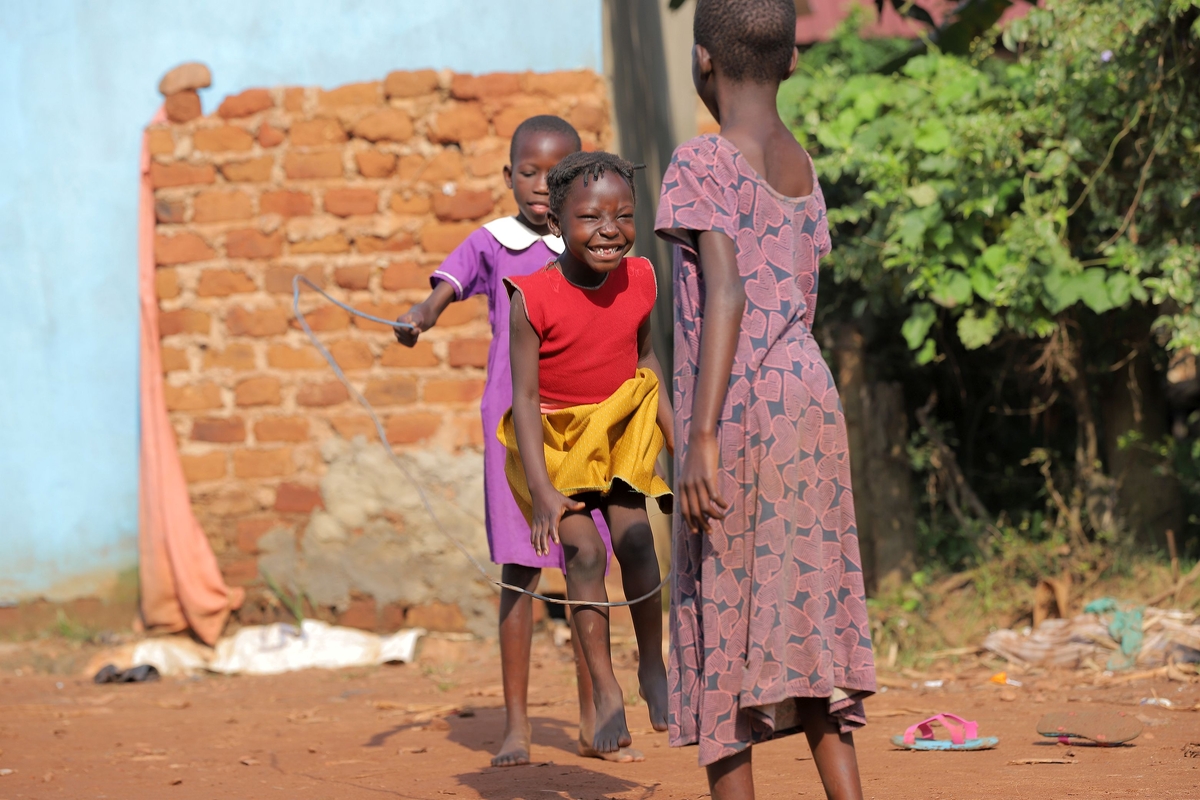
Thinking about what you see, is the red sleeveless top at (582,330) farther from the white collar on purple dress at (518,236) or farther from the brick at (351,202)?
the brick at (351,202)

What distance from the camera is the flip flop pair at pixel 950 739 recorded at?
371cm

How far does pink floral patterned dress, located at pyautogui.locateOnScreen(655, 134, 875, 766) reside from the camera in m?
2.38

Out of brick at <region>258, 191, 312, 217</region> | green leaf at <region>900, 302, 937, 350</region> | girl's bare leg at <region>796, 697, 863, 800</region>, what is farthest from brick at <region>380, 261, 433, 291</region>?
girl's bare leg at <region>796, 697, 863, 800</region>

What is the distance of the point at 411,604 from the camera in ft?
19.9

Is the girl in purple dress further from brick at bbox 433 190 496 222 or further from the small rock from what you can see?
the small rock

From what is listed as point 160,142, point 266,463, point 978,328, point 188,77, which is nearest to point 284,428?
point 266,463

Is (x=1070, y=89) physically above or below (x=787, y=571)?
above

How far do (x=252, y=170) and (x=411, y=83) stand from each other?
937 mm

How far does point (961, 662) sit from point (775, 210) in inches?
137

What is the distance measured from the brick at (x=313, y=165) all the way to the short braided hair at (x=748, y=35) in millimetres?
3931

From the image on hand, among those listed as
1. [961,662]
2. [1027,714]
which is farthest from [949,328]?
[1027,714]

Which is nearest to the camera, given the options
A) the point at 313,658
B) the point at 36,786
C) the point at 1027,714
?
the point at 36,786

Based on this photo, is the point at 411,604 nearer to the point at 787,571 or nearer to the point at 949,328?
the point at 949,328

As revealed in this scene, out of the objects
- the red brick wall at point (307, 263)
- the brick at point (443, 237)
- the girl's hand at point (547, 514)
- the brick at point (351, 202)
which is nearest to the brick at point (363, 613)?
the red brick wall at point (307, 263)
